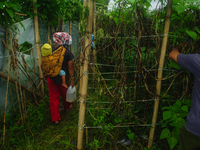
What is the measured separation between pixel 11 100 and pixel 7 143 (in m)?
0.73

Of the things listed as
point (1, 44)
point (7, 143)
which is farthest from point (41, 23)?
point (7, 143)

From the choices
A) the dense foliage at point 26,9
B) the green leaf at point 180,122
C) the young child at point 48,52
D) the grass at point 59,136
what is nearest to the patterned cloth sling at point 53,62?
the young child at point 48,52

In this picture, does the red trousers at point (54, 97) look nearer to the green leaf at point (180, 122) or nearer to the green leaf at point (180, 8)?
the green leaf at point (180, 122)

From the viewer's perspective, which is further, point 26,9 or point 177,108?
point 26,9

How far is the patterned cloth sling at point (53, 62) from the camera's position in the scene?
2.40m

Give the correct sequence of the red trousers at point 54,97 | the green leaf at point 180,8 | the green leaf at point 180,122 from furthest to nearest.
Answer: the red trousers at point 54,97
the green leaf at point 180,122
the green leaf at point 180,8

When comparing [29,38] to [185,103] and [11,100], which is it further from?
[185,103]

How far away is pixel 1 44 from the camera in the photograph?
89.3 inches

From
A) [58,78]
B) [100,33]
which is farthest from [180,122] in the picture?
[58,78]

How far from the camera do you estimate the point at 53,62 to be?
241 cm

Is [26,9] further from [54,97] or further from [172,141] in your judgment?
[172,141]

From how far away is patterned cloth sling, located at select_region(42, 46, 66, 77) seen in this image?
2402mm

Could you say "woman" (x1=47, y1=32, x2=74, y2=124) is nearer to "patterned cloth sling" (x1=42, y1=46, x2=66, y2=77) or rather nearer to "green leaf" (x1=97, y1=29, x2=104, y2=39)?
"patterned cloth sling" (x1=42, y1=46, x2=66, y2=77)

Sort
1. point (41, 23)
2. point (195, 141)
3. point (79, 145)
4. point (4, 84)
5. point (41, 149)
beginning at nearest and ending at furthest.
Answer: point (195, 141)
point (79, 145)
point (41, 149)
point (4, 84)
point (41, 23)
